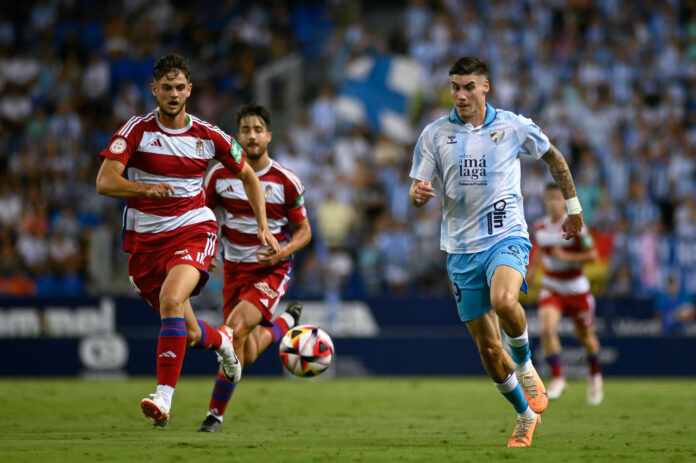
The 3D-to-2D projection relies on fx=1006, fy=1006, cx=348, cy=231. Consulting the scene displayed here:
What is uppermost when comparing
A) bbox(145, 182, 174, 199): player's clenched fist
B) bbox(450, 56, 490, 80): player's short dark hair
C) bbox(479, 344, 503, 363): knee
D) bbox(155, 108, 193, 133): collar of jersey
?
bbox(450, 56, 490, 80): player's short dark hair

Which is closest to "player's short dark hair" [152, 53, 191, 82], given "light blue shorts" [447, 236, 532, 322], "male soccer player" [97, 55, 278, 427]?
"male soccer player" [97, 55, 278, 427]

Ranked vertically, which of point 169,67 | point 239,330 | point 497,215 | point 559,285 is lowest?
point 559,285

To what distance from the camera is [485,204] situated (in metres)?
8.60

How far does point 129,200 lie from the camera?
916 centimetres

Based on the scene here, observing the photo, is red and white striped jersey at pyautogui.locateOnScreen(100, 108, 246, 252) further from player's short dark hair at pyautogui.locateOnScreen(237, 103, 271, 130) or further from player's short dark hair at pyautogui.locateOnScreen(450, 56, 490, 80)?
player's short dark hair at pyautogui.locateOnScreen(450, 56, 490, 80)

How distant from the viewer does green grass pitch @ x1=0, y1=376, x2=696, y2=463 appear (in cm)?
758

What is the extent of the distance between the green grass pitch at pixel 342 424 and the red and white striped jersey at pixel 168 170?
1.83 metres

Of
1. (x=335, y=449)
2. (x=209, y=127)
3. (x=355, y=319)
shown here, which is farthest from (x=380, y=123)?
(x=335, y=449)

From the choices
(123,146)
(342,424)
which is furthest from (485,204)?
(342,424)

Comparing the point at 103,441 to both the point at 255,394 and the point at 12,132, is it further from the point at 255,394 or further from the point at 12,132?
the point at 12,132

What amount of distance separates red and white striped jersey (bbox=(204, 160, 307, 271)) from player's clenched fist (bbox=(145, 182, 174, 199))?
189cm

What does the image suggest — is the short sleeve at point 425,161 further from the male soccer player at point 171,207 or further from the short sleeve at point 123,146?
the short sleeve at point 123,146

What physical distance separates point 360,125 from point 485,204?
49.0ft

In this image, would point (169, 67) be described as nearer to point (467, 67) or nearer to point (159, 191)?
point (159, 191)
